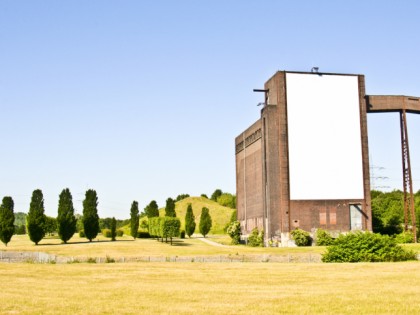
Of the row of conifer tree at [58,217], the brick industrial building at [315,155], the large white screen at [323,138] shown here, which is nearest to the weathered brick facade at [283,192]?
the brick industrial building at [315,155]

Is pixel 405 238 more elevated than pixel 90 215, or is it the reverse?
pixel 90 215

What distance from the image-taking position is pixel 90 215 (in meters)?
79.9

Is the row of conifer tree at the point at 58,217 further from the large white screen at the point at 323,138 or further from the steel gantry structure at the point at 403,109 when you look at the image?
the steel gantry structure at the point at 403,109

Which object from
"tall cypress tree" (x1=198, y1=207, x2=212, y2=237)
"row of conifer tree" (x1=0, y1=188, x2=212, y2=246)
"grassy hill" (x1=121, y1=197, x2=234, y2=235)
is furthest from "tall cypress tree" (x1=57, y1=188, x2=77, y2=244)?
"grassy hill" (x1=121, y1=197, x2=234, y2=235)

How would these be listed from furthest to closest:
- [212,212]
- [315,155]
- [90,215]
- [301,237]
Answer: [212,212] < [90,215] < [315,155] < [301,237]

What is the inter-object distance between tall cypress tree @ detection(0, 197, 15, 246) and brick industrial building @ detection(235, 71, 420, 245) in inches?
1358

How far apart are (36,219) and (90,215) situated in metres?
8.03

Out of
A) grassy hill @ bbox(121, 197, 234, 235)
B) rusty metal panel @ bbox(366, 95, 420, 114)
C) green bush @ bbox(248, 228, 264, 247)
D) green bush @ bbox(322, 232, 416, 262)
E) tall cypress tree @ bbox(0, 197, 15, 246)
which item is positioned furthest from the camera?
grassy hill @ bbox(121, 197, 234, 235)

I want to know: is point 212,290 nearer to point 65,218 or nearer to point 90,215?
point 65,218

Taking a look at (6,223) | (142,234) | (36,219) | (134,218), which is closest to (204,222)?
(142,234)

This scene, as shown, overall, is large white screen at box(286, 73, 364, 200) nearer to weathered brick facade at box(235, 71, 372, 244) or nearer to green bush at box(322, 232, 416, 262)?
weathered brick facade at box(235, 71, 372, 244)

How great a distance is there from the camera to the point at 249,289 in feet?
73.0

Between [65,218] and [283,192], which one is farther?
[65,218]

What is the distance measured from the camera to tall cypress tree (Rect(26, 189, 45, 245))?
243ft
